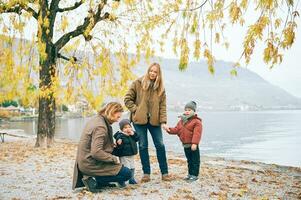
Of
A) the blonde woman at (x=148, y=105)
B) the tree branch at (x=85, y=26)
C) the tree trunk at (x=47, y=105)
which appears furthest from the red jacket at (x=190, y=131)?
the tree trunk at (x=47, y=105)

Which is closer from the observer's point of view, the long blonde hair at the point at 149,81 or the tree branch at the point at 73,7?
the long blonde hair at the point at 149,81

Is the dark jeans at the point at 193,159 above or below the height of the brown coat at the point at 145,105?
below

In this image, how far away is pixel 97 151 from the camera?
5.41 meters

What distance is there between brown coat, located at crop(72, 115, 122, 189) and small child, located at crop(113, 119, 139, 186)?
1.01 feet

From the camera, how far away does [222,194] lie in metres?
5.89

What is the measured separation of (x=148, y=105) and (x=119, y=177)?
1211 mm

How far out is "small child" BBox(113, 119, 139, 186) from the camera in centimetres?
604

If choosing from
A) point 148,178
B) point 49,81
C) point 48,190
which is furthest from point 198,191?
point 49,81

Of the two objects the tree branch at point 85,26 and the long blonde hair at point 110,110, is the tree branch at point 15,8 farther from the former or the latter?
the long blonde hair at point 110,110

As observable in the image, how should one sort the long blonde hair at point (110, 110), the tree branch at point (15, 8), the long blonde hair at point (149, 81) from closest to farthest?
the long blonde hair at point (110, 110)
the long blonde hair at point (149, 81)
the tree branch at point (15, 8)

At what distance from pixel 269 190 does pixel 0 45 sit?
823cm

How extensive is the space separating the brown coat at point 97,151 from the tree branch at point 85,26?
644 cm

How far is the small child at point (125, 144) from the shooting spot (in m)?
6.04

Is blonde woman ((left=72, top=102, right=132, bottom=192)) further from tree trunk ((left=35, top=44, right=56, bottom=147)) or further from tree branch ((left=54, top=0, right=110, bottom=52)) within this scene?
tree trunk ((left=35, top=44, right=56, bottom=147))
